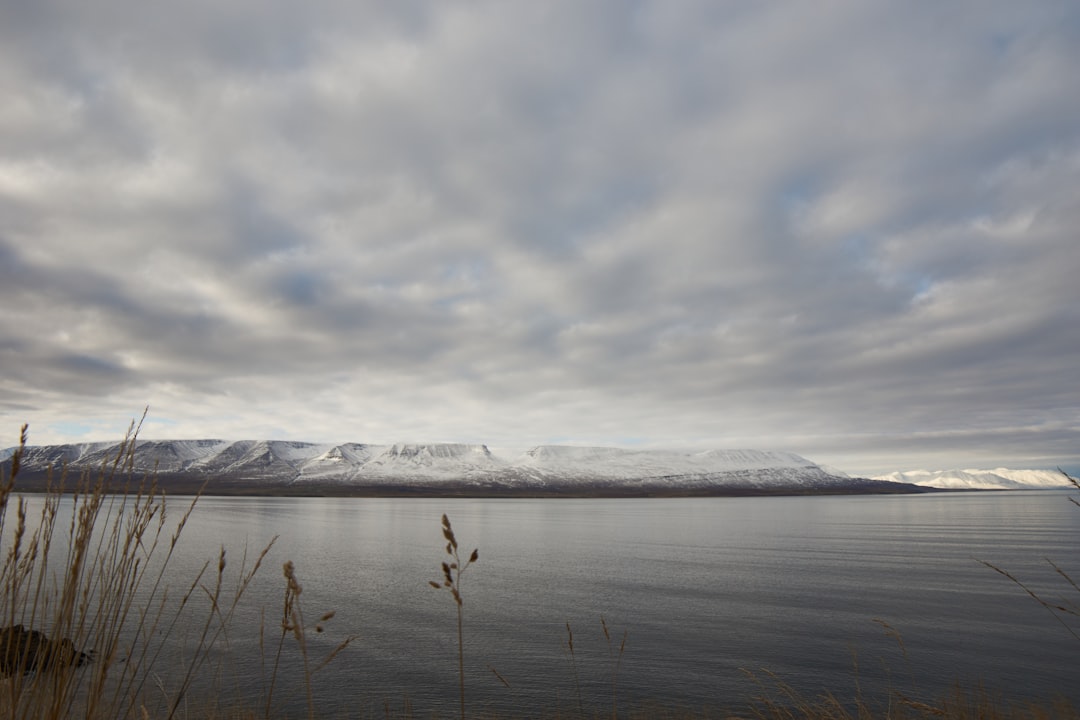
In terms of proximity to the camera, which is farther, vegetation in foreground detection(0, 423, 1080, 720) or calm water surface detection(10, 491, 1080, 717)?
calm water surface detection(10, 491, 1080, 717)

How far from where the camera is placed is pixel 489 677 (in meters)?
20.3

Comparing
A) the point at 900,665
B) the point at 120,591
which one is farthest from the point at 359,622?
the point at 120,591

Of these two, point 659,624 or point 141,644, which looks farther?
point 659,624

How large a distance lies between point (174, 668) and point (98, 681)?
65.2 feet

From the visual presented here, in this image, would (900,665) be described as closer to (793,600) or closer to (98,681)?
(793,600)

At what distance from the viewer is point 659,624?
26156mm

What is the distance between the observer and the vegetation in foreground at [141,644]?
3408 mm

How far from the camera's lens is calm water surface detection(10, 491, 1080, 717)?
18.6 meters

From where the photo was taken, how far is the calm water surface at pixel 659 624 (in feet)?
61.1

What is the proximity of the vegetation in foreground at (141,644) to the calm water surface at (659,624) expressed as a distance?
836 mm

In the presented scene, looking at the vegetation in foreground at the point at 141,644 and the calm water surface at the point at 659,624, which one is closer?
the vegetation in foreground at the point at 141,644

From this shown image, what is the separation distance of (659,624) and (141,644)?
19843 mm

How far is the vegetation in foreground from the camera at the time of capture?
341cm

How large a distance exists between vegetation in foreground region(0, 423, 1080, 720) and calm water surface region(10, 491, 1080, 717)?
0.84m
